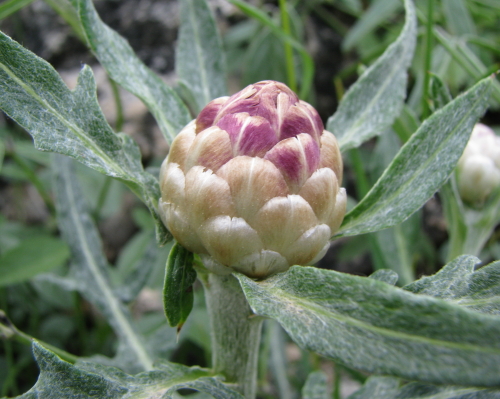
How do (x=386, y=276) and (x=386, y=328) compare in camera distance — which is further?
(x=386, y=276)

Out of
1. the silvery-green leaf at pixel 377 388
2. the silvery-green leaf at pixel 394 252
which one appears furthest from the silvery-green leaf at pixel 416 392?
the silvery-green leaf at pixel 394 252

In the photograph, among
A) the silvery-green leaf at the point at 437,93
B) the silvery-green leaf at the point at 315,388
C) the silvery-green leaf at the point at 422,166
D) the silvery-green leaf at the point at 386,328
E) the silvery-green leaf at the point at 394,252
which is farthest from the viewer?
the silvery-green leaf at the point at 394,252

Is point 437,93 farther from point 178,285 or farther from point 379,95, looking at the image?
point 178,285

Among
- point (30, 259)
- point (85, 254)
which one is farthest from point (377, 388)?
point (30, 259)

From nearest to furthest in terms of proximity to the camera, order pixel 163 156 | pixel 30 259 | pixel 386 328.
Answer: pixel 386 328, pixel 30 259, pixel 163 156

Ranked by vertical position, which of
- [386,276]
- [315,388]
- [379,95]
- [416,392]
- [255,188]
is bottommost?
[315,388]

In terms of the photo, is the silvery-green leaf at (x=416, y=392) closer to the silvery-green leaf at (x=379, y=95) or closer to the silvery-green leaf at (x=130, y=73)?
the silvery-green leaf at (x=379, y=95)

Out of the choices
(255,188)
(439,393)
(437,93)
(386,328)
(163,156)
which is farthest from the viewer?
(163,156)
